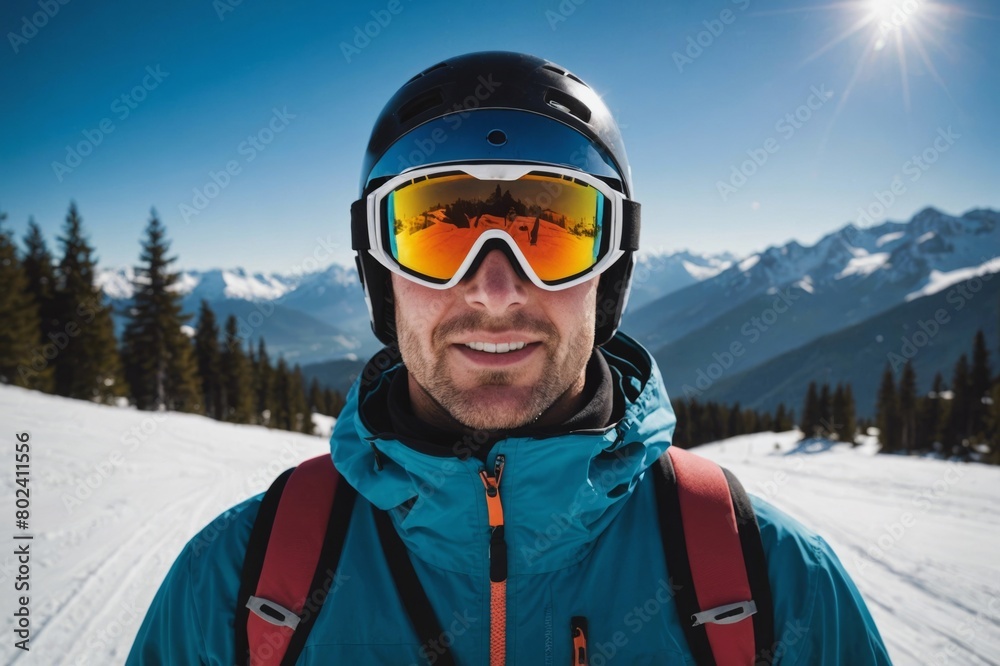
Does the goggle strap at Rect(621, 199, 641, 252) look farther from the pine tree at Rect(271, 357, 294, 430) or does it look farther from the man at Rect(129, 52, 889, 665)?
the pine tree at Rect(271, 357, 294, 430)

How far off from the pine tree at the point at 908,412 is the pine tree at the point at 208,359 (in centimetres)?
6562

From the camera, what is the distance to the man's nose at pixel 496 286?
203 centimetres

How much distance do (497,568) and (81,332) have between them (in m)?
34.0

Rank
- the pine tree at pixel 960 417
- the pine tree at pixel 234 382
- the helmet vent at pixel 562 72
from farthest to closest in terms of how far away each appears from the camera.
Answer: the pine tree at pixel 960 417, the pine tree at pixel 234 382, the helmet vent at pixel 562 72

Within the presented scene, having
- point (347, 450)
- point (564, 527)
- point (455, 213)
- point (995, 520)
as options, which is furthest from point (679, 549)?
point (995, 520)

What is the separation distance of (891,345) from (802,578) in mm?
258741

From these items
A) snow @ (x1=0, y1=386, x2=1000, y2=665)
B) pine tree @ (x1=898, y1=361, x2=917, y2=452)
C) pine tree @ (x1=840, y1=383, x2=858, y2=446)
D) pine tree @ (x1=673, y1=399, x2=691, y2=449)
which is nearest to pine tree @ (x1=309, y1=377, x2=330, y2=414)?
snow @ (x1=0, y1=386, x2=1000, y2=665)

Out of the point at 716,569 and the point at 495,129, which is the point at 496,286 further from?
the point at 716,569

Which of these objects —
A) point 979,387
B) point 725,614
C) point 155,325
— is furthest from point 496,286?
point 979,387

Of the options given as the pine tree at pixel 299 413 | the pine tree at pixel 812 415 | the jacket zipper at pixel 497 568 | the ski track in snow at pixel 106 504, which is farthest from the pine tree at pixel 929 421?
the jacket zipper at pixel 497 568

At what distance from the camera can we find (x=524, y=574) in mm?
1730

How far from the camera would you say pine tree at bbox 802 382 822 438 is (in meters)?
47.7

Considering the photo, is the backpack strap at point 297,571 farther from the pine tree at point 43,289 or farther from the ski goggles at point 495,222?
the pine tree at point 43,289

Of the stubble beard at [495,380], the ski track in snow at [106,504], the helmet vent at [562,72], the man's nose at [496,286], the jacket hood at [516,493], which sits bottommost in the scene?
the ski track in snow at [106,504]
